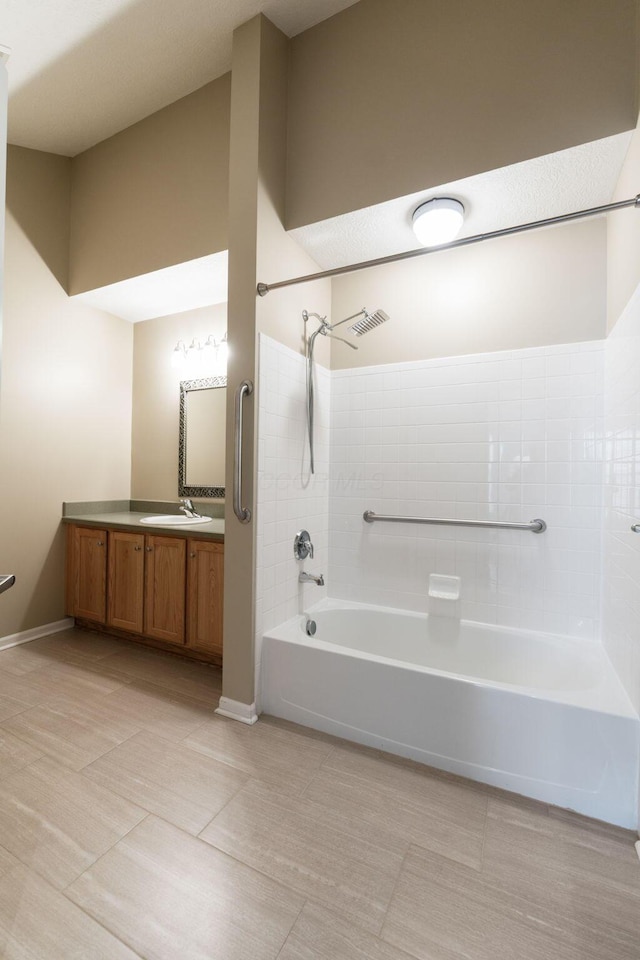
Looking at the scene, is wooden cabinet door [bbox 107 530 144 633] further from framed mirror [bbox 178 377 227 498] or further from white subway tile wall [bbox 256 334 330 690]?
white subway tile wall [bbox 256 334 330 690]

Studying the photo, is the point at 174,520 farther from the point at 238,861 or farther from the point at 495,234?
the point at 495,234

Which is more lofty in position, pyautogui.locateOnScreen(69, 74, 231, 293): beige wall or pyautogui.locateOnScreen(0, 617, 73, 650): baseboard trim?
pyautogui.locateOnScreen(69, 74, 231, 293): beige wall

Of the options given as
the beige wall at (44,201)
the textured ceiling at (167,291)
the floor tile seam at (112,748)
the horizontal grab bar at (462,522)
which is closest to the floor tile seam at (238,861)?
the floor tile seam at (112,748)

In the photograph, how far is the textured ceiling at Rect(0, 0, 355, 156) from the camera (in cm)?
189

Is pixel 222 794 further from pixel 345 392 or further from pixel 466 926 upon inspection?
pixel 345 392

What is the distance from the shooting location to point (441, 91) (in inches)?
69.2

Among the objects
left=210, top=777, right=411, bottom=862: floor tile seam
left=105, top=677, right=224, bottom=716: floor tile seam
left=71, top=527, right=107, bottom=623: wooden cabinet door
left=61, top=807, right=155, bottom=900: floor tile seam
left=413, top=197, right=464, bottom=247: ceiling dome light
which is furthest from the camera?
left=71, top=527, right=107, bottom=623: wooden cabinet door

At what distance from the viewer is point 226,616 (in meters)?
1.99

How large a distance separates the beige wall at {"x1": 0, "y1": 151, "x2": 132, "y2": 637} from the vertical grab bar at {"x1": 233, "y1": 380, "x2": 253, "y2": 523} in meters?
1.66

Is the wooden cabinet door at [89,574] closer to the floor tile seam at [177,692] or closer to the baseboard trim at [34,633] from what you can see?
the baseboard trim at [34,633]

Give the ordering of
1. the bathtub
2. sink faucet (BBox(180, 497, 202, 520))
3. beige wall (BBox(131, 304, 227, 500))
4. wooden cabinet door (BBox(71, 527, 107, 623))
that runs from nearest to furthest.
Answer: the bathtub
wooden cabinet door (BBox(71, 527, 107, 623))
sink faucet (BBox(180, 497, 202, 520))
beige wall (BBox(131, 304, 227, 500))

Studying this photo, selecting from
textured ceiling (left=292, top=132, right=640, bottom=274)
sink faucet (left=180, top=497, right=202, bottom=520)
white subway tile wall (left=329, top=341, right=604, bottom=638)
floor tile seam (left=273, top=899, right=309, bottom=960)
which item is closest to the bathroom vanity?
sink faucet (left=180, top=497, right=202, bottom=520)

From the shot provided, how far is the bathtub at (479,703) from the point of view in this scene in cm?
141

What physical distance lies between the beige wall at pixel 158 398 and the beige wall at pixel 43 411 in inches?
7.7
